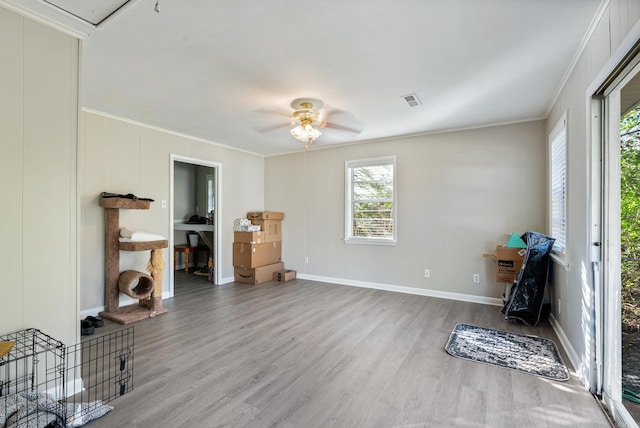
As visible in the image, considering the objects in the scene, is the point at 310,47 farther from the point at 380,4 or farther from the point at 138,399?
the point at 138,399

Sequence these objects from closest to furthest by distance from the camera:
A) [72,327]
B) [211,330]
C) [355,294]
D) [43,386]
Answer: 1. [43,386]
2. [72,327]
3. [211,330]
4. [355,294]

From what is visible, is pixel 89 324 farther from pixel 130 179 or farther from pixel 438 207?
pixel 438 207

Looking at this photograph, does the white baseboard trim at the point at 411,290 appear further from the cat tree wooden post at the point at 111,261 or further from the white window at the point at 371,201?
the cat tree wooden post at the point at 111,261

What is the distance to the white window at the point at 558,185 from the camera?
118 inches

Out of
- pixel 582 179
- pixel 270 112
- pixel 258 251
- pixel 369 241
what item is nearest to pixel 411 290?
pixel 369 241

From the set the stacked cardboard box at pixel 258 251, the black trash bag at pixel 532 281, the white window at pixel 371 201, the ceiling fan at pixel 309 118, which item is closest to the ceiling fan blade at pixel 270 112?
the ceiling fan at pixel 309 118

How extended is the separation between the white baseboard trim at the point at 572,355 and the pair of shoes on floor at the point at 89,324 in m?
4.35

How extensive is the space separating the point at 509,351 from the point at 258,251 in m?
3.97

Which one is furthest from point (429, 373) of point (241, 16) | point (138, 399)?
point (241, 16)

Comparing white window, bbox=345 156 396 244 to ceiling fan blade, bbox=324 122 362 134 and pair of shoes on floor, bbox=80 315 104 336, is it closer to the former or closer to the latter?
ceiling fan blade, bbox=324 122 362 134

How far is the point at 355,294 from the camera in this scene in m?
4.73

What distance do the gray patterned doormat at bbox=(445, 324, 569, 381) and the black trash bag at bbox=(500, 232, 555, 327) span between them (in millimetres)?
382

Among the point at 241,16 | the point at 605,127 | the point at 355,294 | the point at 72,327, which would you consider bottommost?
the point at 355,294

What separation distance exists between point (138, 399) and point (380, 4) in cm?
293
